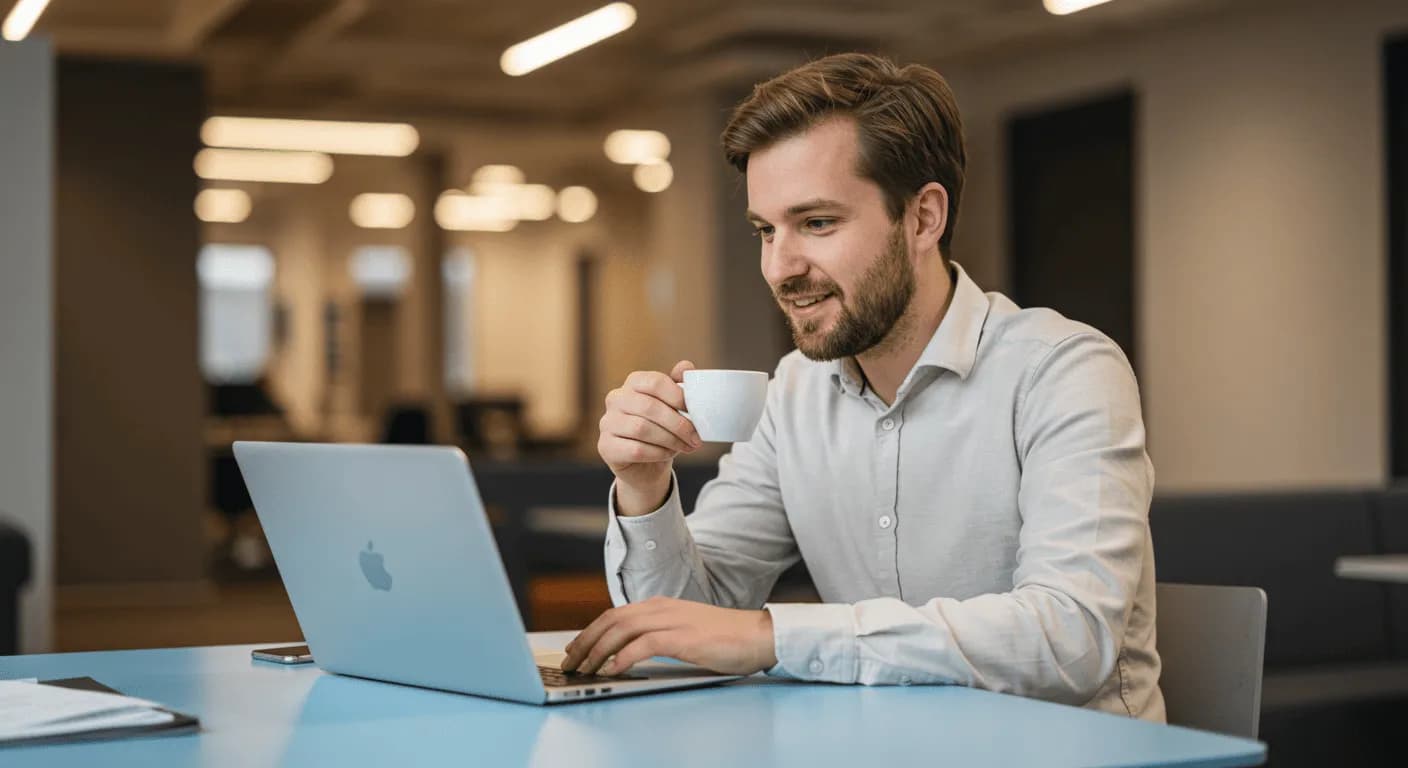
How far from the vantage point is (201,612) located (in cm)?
793

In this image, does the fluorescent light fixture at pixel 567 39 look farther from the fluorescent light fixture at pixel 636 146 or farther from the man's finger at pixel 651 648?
the man's finger at pixel 651 648

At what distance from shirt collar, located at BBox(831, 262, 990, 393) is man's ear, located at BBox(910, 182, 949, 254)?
60 millimetres

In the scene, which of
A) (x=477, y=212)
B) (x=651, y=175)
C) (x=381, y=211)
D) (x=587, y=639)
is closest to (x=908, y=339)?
(x=587, y=639)

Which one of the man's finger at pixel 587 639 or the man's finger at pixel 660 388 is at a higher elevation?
the man's finger at pixel 660 388

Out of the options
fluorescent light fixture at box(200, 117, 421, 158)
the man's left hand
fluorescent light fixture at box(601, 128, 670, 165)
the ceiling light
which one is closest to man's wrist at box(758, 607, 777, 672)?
the man's left hand

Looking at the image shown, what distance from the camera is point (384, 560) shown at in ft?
4.35

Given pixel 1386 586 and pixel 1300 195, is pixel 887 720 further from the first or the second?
pixel 1300 195

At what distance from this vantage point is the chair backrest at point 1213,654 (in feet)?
5.14

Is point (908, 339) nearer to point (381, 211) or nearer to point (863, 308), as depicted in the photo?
point (863, 308)

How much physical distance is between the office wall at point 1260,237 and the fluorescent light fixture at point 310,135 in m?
4.72

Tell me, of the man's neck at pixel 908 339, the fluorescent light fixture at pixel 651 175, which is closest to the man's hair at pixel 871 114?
the man's neck at pixel 908 339

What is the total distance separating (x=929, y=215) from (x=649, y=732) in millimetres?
788

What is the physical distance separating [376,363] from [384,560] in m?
18.2

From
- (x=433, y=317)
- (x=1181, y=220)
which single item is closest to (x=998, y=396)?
(x=1181, y=220)
